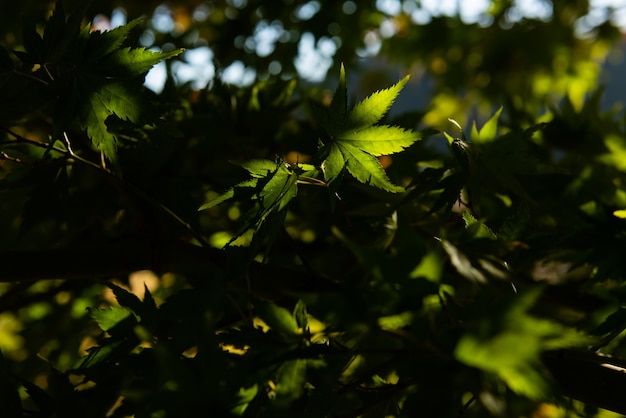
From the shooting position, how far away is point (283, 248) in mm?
1155

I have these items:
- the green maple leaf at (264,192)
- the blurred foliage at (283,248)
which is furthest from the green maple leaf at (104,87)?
the green maple leaf at (264,192)

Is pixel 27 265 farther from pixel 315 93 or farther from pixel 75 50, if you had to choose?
pixel 315 93

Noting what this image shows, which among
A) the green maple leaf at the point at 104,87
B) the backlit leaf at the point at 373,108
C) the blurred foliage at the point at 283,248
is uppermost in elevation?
the green maple leaf at the point at 104,87

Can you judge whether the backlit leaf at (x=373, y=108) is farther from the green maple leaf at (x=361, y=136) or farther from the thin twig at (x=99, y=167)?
the thin twig at (x=99, y=167)

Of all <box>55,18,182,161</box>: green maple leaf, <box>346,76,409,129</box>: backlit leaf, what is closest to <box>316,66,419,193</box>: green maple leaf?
<box>346,76,409,129</box>: backlit leaf

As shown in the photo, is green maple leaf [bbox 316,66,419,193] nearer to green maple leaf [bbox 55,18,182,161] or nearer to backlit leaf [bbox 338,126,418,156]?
backlit leaf [bbox 338,126,418,156]

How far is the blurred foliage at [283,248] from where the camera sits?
45 cm

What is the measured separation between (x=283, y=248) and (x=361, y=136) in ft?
1.73

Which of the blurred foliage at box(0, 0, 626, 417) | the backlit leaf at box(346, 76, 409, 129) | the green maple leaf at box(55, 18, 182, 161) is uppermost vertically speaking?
the green maple leaf at box(55, 18, 182, 161)

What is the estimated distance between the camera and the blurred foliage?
1.46 ft

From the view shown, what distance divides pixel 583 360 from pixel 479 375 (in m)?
0.24

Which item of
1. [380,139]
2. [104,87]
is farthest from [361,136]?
[104,87]

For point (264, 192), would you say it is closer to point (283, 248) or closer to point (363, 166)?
point (363, 166)

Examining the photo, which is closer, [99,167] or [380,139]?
[380,139]
